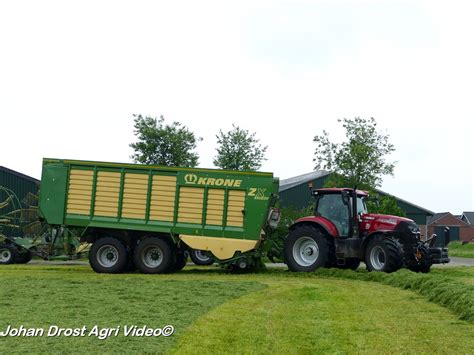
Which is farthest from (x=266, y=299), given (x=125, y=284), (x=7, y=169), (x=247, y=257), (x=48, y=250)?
(x=7, y=169)

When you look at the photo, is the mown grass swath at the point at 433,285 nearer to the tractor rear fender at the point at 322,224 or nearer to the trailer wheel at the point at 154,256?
the tractor rear fender at the point at 322,224

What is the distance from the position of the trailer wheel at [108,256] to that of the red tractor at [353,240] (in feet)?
13.8

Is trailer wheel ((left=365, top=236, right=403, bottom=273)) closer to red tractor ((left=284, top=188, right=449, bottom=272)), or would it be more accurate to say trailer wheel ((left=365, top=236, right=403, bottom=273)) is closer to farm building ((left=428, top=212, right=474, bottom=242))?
red tractor ((left=284, top=188, right=449, bottom=272))

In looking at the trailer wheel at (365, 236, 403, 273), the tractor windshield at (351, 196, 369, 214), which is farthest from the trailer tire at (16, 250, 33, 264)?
the trailer wheel at (365, 236, 403, 273)

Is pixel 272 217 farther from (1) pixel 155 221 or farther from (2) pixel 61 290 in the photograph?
(2) pixel 61 290

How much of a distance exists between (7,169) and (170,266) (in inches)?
633

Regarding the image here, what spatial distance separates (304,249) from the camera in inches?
628

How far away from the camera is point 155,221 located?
15.9 m

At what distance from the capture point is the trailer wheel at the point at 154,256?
51.6ft

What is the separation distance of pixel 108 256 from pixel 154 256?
1.23 m

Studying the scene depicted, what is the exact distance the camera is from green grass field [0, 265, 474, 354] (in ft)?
21.1

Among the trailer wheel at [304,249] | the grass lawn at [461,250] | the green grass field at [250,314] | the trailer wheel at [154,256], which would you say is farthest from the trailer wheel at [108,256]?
the grass lawn at [461,250]

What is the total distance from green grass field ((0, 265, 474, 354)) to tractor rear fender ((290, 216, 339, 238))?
272 centimetres

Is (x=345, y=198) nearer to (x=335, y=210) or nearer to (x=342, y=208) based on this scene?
Answer: (x=342, y=208)
